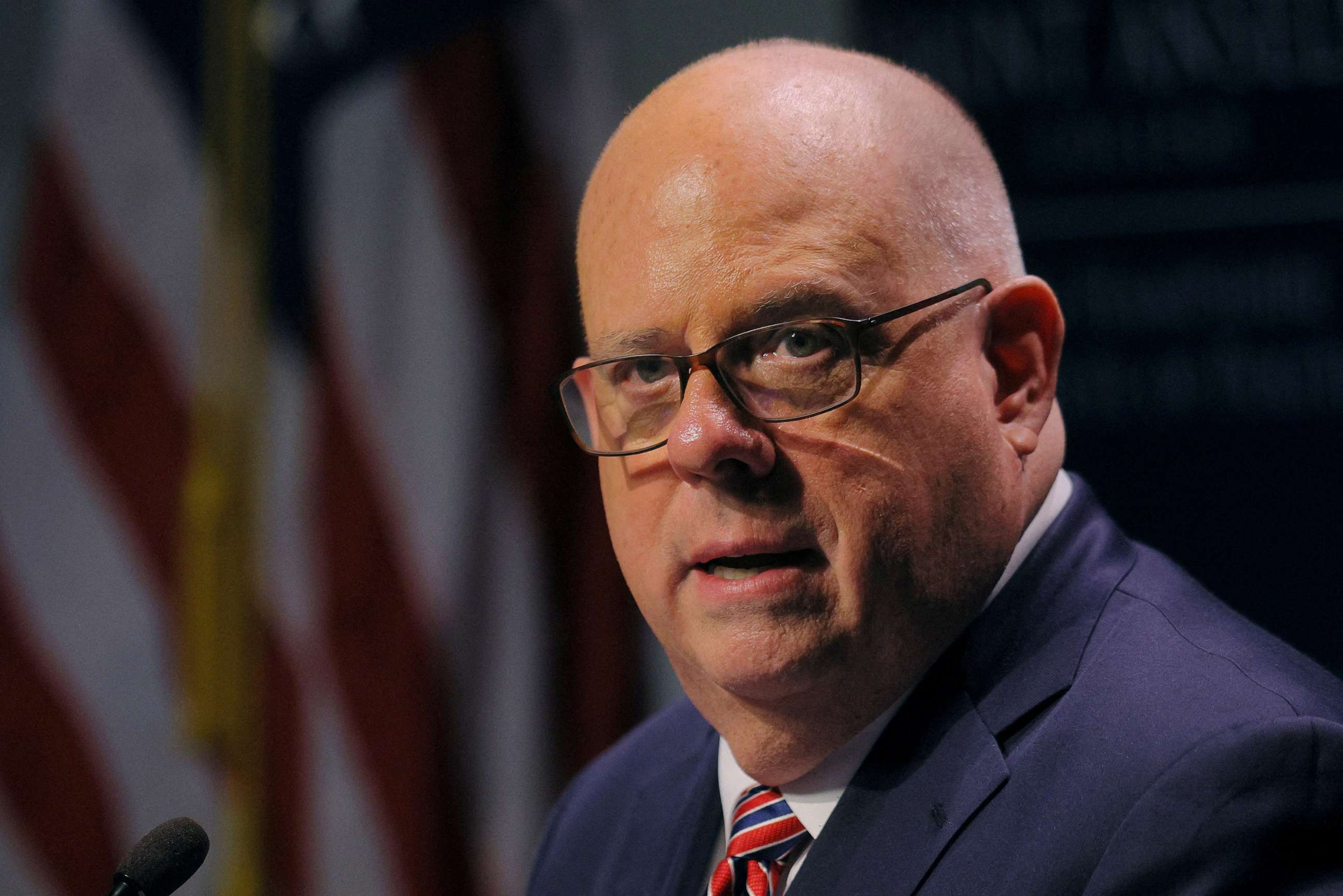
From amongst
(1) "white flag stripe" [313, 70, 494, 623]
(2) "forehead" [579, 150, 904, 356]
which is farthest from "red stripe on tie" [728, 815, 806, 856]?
(1) "white flag stripe" [313, 70, 494, 623]

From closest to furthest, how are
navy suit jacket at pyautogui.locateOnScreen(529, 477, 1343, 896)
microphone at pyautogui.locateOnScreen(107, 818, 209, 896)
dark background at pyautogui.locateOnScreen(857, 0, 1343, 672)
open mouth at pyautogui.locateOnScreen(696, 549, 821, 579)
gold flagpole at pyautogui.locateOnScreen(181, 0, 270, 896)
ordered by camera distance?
navy suit jacket at pyautogui.locateOnScreen(529, 477, 1343, 896), microphone at pyautogui.locateOnScreen(107, 818, 209, 896), open mouth at pyautogui.locateOnScreen(696, 549, 821, 579), dark background at pyautogui.locateOnScreen(857, 0, 1343, 672), gold flagpole at pyautogui.locateOnScreen(181, 0, 270, 896)

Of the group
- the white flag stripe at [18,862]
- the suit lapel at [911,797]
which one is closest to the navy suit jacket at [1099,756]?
the suit lapel at [911,797]

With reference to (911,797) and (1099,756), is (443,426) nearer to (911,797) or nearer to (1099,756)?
(911,797)

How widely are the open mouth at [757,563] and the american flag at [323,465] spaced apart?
Result: 1.48m

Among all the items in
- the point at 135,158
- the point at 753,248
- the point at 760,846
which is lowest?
the point at 760,846

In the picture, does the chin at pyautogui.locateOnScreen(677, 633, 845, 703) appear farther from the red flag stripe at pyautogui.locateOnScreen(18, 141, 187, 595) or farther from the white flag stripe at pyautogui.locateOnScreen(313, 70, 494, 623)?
the red flag stripe at pyautogui.locateOnScreen(18, 141, 187, 595)

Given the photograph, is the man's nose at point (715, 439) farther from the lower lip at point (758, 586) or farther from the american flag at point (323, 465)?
the american flag at point (323, 465)

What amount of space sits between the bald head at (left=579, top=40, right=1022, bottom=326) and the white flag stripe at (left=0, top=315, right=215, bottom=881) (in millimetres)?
1830

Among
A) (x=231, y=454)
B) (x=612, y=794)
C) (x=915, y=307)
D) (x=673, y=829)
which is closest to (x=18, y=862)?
(x=231, y=454)

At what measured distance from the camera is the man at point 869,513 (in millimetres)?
1078

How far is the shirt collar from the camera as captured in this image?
1185 mm

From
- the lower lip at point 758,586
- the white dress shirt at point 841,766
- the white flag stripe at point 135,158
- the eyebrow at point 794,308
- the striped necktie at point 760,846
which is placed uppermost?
the white flag stripe at point 135,158

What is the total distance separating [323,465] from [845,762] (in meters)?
1.74

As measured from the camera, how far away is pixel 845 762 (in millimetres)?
1196
